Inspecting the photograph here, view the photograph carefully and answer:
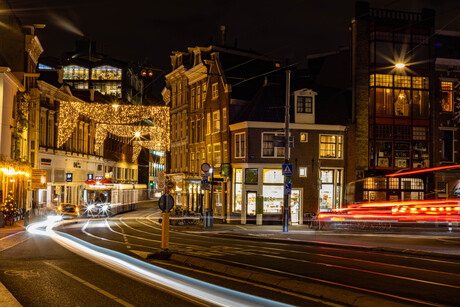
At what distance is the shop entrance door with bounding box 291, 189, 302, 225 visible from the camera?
4156 centimetres

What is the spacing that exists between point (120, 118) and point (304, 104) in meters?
17.7

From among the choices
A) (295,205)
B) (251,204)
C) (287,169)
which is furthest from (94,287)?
(295,205)

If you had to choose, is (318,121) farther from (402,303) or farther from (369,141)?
(402,303)

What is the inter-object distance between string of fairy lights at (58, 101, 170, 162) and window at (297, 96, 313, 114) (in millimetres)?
13205

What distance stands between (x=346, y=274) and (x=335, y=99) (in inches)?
1189

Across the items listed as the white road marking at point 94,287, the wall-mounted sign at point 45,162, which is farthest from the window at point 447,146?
the wall-mounted sign at point 45,162

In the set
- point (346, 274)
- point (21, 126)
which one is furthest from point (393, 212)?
point (21, 126)

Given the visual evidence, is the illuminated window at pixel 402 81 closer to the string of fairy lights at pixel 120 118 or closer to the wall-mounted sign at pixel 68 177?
the string of fairy lights at pixel 120 118

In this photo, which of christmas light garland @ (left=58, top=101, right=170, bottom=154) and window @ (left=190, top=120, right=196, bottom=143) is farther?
window @ (left=190, top=120, right=196, bottom=143)

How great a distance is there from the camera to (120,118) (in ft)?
166

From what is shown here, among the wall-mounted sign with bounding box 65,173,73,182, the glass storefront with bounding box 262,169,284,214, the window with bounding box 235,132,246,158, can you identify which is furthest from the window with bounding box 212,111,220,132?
the wall-mounted sign with bounding box 65,173,73,182

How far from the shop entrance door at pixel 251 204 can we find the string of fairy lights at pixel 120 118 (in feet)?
42.7

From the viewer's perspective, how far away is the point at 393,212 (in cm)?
3647

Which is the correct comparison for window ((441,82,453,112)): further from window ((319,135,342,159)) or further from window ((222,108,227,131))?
window ((222,108,227,131))
